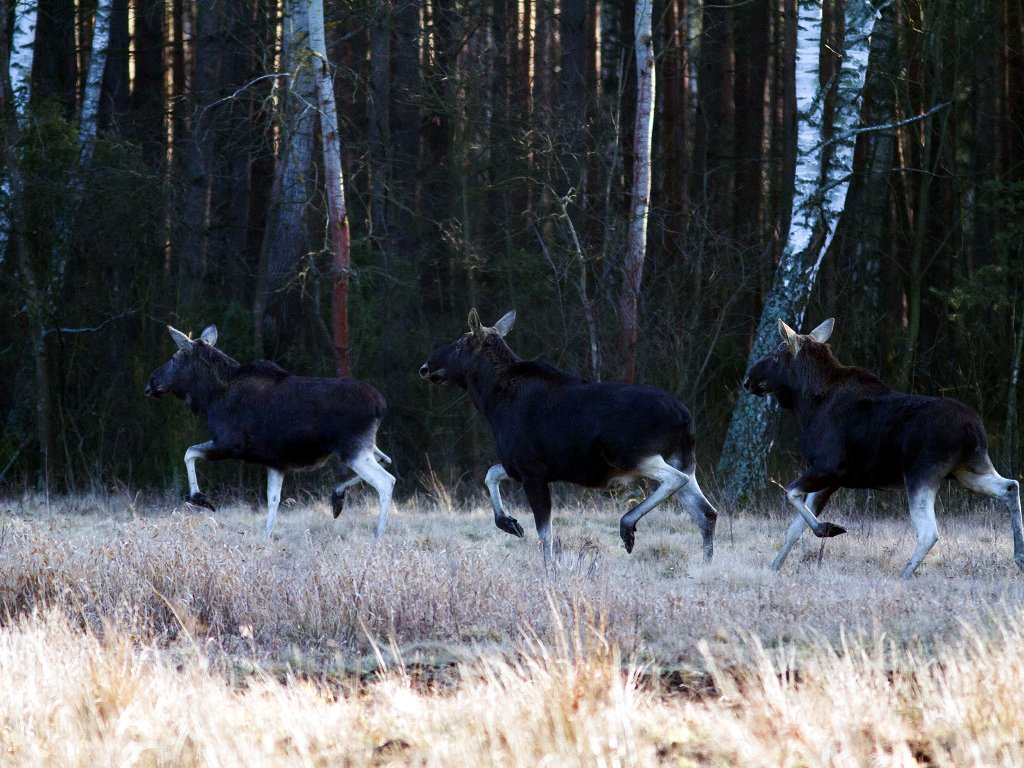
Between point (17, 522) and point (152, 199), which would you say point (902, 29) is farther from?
point (17, 522)

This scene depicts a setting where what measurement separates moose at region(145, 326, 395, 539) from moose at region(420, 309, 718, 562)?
5.98 feet

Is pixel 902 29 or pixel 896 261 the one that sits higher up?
pixel 902 29

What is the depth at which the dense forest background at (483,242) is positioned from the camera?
57.9 ft

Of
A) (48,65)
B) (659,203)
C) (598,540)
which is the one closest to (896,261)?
(659,203)

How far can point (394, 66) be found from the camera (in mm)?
27484

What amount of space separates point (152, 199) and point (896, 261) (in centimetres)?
1124

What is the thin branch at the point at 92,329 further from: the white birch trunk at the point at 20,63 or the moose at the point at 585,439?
the moose at the point at 585,439

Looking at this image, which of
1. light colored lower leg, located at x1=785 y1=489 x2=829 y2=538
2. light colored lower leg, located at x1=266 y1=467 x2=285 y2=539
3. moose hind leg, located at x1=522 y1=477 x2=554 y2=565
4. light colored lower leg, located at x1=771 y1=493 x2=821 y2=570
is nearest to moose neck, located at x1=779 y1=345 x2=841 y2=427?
light colored lower leg, located at x1=785 y1=489 x2=829 y2=538

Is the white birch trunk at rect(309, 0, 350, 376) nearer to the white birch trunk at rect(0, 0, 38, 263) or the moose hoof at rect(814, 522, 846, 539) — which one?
Answer: the white birch trunk at rect(0, 0, 38, 263)

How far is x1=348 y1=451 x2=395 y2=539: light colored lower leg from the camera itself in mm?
12688

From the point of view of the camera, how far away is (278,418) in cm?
1307

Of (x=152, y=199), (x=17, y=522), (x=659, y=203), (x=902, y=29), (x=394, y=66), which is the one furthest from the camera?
(x=394, y=66)

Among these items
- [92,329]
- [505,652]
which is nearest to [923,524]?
[505,652]

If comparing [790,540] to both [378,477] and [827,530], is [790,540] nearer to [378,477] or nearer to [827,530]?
[827,530]
